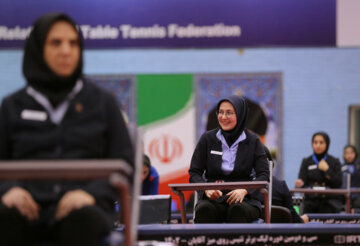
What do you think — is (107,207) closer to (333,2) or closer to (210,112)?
(333,2)

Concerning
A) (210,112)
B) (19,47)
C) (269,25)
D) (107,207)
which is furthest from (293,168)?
(107,207)

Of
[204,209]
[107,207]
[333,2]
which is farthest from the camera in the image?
[333,2]

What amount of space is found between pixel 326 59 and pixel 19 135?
29.4 ft

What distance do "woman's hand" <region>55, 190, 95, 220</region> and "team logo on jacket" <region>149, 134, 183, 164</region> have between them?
8.06m

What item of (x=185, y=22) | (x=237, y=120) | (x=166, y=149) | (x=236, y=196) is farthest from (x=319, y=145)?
(x=236, y=196)

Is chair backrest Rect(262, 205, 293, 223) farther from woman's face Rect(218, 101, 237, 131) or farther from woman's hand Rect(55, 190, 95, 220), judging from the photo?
woman's hand Rect(55, 190, 95, 220)

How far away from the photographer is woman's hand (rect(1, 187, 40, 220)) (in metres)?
2.68

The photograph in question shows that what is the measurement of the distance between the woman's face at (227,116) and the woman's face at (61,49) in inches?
110

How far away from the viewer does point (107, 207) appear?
281 centimetres

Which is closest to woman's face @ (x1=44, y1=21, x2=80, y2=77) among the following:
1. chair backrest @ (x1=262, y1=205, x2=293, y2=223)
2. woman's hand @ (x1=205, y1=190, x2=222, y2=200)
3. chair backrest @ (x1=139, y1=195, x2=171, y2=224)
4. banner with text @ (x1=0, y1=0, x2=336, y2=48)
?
chair backrest @ (x1=139, y1=195, x2=171, y2=224)

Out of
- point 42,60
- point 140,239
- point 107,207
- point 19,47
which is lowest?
point 140,239

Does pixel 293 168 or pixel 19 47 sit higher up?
pixel 19 47

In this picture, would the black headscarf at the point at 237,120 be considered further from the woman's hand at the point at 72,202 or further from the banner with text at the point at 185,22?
the woman's hand at the point at 72,202

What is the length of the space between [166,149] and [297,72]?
8.32 ft
